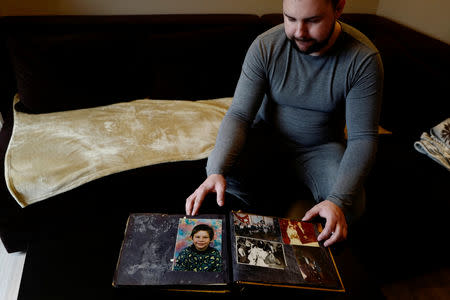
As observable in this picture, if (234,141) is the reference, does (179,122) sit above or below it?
below

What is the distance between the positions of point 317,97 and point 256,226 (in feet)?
1.75

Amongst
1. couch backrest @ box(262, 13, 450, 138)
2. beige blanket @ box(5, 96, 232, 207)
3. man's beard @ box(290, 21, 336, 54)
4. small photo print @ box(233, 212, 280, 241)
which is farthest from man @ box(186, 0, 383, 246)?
couch backrest @ box(262, 13, 450, 138)

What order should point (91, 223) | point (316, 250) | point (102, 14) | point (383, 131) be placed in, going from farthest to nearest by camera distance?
point (102, 14)
point (383, 131)
point (91, 223)
point (316, 250)

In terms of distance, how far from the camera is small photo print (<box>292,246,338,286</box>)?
784 millimetres

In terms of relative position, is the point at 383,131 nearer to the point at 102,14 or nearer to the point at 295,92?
the point at 295,92

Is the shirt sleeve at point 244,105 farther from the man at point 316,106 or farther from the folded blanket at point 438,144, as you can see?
the folded blanket at point 438,144

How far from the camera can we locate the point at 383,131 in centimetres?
168

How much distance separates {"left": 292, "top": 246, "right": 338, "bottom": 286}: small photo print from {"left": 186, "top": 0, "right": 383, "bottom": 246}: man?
9 centimetres

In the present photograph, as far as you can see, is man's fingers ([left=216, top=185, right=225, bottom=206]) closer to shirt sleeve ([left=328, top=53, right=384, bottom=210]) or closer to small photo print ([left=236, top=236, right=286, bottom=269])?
small photo print ([left=236, top=236, right=286, bottom=269])

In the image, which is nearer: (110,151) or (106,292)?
(106,292)

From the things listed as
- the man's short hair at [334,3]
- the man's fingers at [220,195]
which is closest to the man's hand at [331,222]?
the man's fingers at [220,195]

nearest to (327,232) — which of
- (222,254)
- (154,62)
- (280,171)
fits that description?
(222,254)

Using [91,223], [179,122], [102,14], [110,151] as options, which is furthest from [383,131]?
[102,14]

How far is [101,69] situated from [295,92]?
3.12ft
